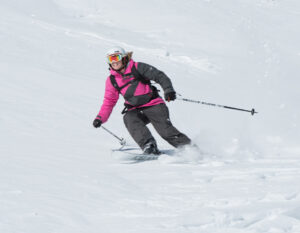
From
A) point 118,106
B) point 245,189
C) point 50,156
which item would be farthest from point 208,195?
point 118,106

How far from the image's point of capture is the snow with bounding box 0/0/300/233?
347 cm

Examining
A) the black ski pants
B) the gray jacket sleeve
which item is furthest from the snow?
the gray jacket sleeve

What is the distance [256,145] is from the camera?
6.81 meters

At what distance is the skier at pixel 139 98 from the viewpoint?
234 inches

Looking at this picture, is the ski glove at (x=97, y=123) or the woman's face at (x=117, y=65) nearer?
the woman's face at (x=117, y=65)

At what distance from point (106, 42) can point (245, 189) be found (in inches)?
546

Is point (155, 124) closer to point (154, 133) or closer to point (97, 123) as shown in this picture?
point (97, 123)

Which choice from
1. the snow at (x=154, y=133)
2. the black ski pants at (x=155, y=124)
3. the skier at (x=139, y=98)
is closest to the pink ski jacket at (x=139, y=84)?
the skier at (x=139, y=98)

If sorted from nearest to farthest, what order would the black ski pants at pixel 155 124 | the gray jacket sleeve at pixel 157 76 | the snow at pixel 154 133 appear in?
the snow at pixel 154 133, the gray jacket sleeve at pixel 157 76, the black ski pants at pixel 155 124

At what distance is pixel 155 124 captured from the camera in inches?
245

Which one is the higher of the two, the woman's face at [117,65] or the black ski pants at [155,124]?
the woman's face at [117,65]

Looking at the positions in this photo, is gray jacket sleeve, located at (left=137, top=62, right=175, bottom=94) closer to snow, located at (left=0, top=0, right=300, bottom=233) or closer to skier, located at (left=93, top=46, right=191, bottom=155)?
skier, located at (left=93, top=46, right=191, bottom=155)

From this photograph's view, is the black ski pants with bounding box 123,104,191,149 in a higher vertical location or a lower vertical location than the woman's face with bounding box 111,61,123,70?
lower

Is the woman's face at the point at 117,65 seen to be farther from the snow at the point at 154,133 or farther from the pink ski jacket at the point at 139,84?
the snow at the point at 154,133
